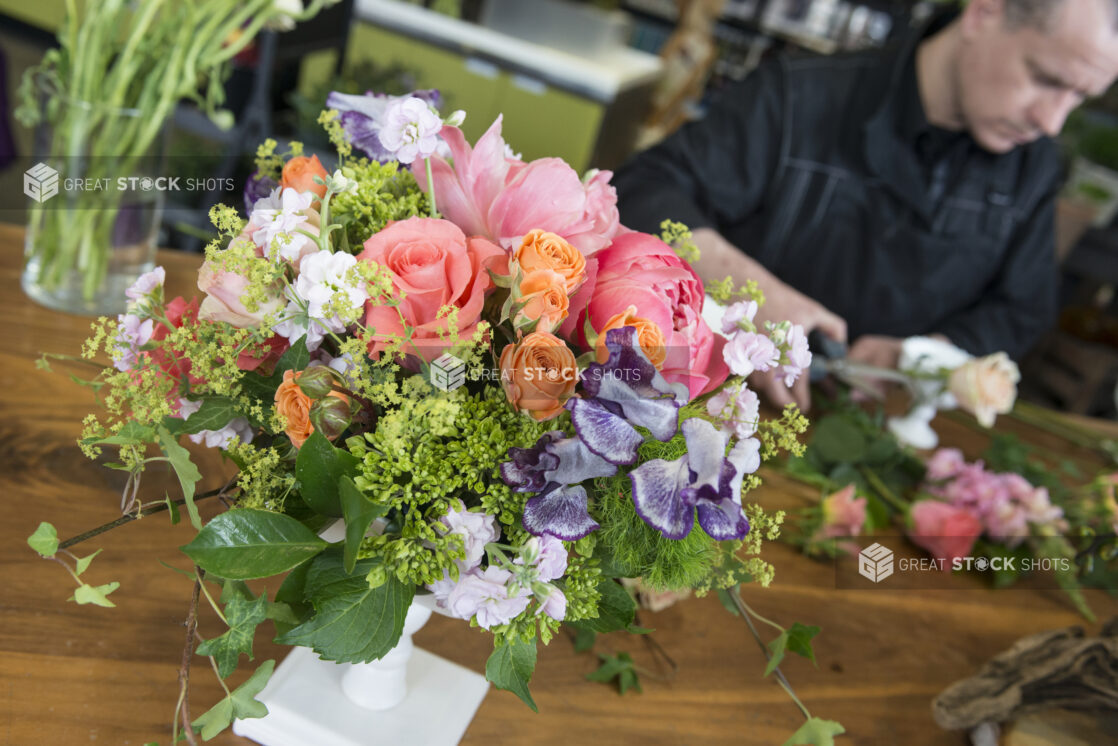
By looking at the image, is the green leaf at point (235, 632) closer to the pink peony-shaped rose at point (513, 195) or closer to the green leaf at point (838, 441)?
the pink peony-shaped rose at point (513, 195)

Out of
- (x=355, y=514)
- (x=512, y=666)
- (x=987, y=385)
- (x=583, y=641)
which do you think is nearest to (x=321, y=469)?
(x=355, y=514)

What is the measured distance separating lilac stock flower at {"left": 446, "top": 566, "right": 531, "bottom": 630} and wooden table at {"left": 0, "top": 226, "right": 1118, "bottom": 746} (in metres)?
0.18

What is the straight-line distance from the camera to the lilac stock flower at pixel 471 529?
0.39 m

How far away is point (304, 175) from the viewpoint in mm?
454

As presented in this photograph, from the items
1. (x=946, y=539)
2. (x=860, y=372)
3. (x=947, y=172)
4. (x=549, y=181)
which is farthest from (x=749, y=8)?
(x=549, y=181)

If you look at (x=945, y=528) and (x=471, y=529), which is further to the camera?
(x=945, y=528)

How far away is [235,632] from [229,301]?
17 cm

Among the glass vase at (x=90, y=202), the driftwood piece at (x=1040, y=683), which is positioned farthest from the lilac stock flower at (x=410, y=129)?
the driftwood piece at (x=1040, y=683)

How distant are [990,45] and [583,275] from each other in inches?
51.0

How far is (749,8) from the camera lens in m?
4.07

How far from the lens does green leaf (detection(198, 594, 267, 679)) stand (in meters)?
0.39

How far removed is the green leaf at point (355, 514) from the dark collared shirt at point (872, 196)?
1143 millimetres

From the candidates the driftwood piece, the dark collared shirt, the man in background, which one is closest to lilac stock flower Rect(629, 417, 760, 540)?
the driftwood piece

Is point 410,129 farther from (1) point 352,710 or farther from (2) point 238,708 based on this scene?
(1) point 352,710
